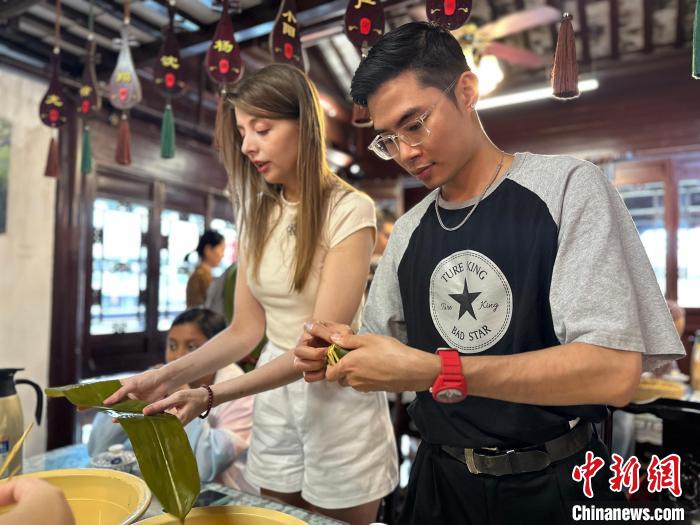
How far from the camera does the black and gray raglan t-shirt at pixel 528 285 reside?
0.77 m

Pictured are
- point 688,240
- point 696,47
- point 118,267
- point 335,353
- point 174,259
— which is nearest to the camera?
point 335,353

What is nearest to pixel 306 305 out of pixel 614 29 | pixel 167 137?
pixel 167 137

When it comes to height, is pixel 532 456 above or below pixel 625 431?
above

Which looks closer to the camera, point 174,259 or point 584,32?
point 174,259

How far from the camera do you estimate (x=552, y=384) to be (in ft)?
2.38

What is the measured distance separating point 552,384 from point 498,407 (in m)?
0.17

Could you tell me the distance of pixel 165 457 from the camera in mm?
783

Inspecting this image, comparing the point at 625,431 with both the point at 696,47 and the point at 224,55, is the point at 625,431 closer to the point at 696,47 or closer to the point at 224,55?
the point at 696,47

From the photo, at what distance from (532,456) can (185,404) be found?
23.2 inches

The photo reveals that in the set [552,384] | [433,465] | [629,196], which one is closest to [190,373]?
[433,465]

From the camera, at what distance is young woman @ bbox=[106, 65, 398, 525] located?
121 centimetres

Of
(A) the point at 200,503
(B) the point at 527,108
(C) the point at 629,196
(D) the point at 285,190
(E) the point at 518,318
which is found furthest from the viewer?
(B) the point at 527,108

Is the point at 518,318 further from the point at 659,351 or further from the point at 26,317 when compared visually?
the point at 26,317

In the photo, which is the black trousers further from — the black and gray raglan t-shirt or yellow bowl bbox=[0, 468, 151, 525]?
yellow bowl bbox=[0, 468, 151, 525]
